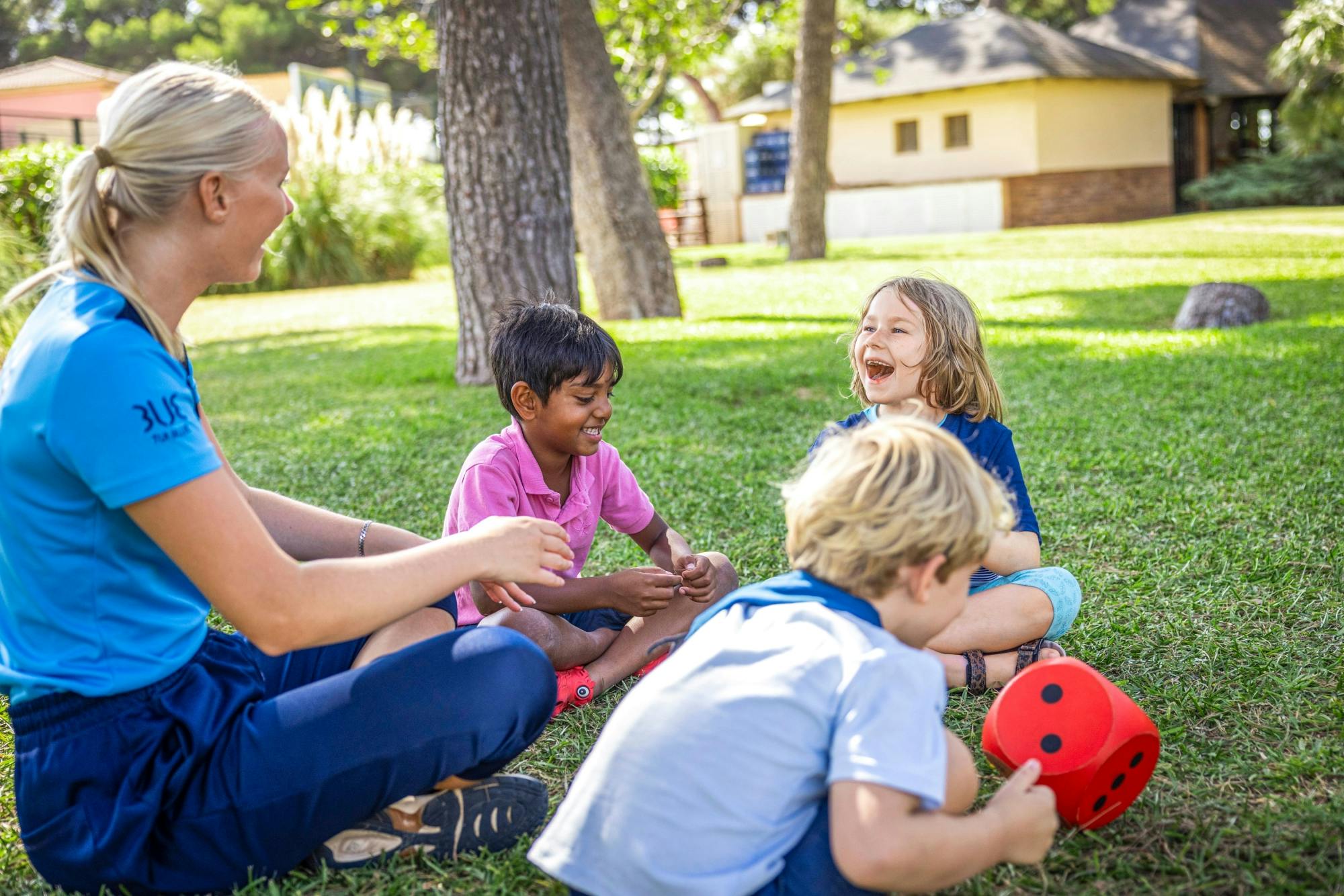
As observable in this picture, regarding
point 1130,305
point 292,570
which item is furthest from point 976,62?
point 292,570

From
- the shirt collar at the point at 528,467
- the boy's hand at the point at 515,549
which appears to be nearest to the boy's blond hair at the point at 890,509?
the boy's hand at the point at 515,549

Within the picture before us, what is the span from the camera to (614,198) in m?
10.1

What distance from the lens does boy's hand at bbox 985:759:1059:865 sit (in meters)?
1.65

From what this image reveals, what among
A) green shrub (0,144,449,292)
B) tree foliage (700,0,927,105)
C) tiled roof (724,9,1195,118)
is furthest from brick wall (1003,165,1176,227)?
green shrub (0,144,449,292)

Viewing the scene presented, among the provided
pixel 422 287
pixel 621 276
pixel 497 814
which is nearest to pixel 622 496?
pixel 497 814

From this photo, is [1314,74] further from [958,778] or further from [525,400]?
[958,778]

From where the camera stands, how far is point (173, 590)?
1831 millimetres

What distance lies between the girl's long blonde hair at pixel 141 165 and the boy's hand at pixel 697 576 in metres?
1.37

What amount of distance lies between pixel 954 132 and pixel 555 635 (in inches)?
1014

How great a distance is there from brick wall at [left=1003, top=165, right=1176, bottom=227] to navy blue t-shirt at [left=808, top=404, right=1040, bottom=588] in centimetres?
2278

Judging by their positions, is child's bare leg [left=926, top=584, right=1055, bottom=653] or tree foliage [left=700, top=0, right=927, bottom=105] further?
tree foliage [left=700, top=0, right=927, bottom=105]

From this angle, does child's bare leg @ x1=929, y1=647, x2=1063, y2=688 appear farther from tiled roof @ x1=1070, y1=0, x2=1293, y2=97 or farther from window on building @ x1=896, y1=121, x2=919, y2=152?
tiled roof @ x1=1070, y1=0, x2=1293, y2=97

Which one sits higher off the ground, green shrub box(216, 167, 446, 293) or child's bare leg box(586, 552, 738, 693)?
green shrub box(216, 167, 446, 293)

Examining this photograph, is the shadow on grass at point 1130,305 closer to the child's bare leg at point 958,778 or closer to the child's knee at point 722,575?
the child's knee at point 722,575
